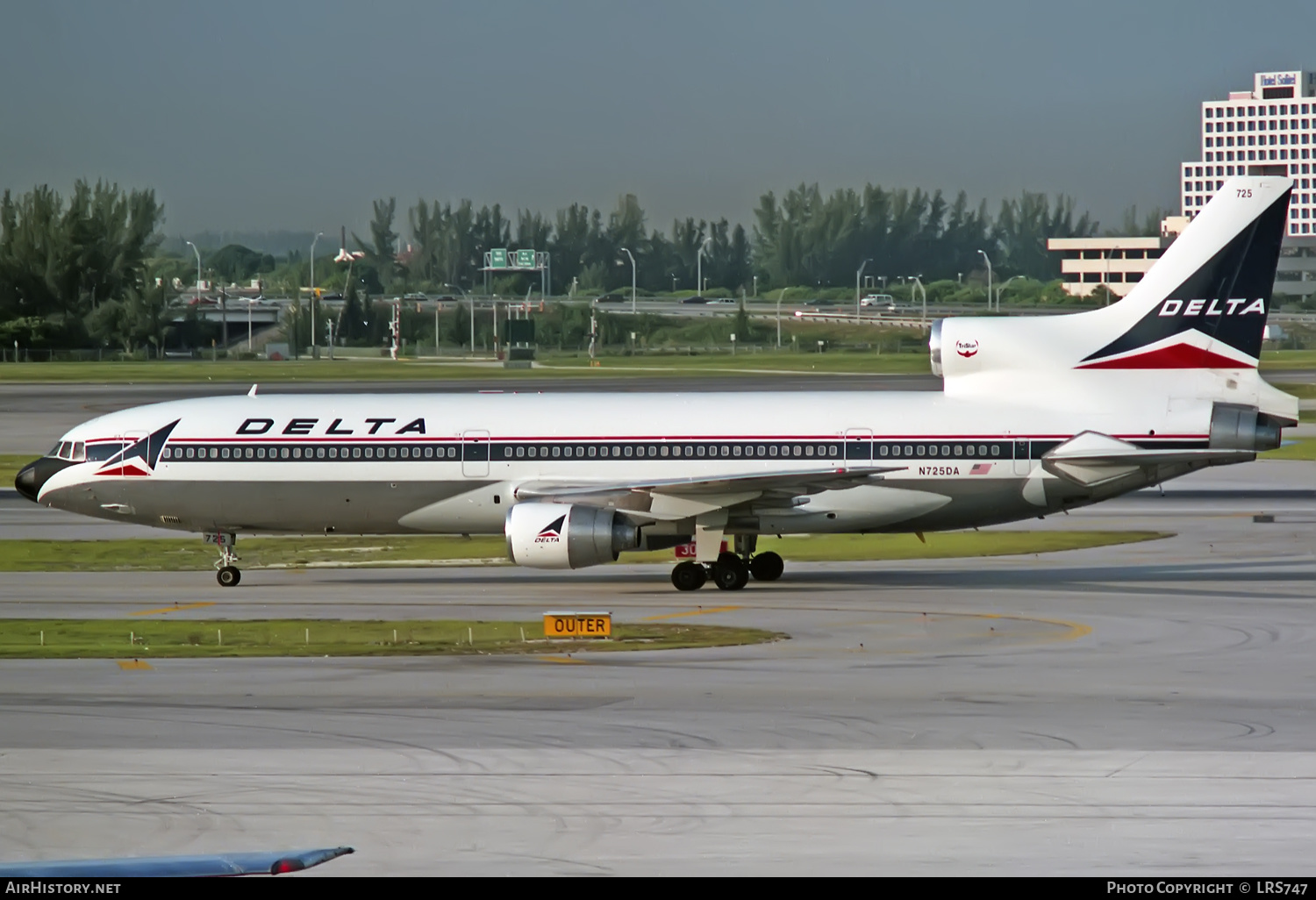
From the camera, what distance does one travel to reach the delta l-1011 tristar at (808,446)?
33.2 m

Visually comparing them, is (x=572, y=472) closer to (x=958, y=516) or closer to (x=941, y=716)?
(x=958, y=516)

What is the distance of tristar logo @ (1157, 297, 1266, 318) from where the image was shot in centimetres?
3344

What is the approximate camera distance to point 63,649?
25.7 metres

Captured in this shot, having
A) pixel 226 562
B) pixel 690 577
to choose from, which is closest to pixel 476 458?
pixel 690 577

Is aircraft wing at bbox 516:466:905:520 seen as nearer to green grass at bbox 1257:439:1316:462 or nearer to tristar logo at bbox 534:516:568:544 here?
tristar logo at bbox 534:516:568:544

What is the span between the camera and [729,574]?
33.7 metres

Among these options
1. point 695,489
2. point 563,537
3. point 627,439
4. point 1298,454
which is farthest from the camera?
point 1298,454

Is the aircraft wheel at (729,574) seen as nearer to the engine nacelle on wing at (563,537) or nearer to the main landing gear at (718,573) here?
the main landing gear at (718,573)

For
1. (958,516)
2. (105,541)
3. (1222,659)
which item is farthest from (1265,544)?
(105,541)

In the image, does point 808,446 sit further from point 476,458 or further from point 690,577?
point 476,458

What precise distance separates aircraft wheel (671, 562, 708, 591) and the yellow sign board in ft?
22.1

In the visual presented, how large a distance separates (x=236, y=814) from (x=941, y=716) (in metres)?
9.06

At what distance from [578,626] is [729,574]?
7.26 meters
